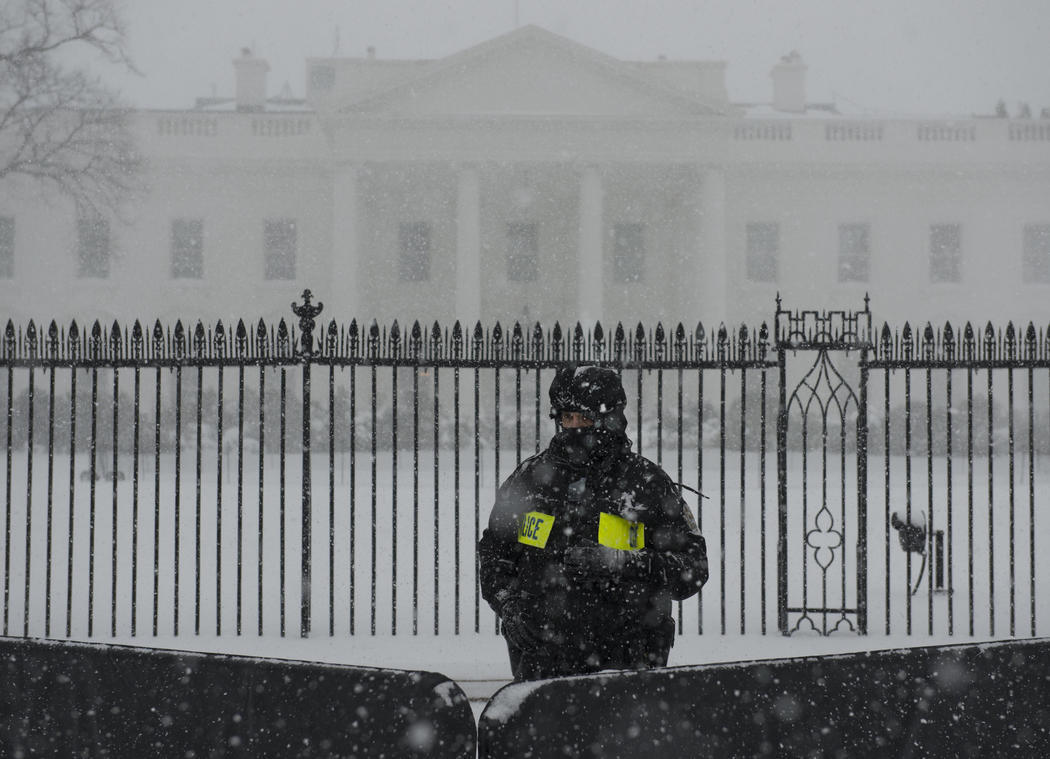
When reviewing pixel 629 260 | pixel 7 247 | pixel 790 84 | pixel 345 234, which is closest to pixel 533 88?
pixel 629 260

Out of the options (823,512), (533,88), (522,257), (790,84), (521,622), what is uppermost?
(790,84)

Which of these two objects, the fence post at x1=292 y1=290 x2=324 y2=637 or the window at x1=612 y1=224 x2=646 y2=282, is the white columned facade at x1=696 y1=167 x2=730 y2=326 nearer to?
the window at x1=612 y1=224 x2=646 y2=282

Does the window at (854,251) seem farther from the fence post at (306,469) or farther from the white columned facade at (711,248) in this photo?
the fence post at (306,469)

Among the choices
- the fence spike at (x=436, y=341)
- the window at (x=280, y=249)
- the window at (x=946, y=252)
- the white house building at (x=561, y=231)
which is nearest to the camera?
the fence spike at (x=436, y=341)

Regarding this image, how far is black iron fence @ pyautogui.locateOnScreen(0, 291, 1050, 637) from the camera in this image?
263 inches

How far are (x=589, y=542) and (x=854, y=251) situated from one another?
32.3m

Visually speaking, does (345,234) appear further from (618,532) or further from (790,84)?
(618,532)

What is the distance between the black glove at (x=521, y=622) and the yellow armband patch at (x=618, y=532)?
29 centimetres

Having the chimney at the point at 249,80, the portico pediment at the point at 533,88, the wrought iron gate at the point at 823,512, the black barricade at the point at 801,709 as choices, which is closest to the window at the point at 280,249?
the portico pediment at the point at 533,88

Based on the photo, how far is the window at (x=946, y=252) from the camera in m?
33.6

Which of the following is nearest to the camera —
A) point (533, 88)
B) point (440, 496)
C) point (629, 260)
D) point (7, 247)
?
point (440, 496)

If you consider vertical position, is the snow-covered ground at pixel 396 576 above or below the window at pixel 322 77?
below

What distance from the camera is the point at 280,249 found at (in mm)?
33406

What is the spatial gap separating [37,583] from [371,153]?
2244 cm
